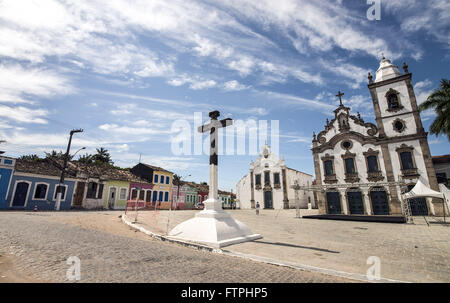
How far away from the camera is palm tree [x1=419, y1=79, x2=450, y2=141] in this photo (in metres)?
17.9

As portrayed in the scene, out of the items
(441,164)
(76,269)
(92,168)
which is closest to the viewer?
(76,269)

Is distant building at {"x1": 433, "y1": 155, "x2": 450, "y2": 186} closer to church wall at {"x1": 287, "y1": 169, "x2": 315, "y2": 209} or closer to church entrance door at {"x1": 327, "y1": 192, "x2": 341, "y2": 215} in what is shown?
church entrance door at {"x1": 327, "y1": 192, "x2": 341, "y2": 215}

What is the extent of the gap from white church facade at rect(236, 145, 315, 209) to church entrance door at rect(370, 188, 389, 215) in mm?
10392

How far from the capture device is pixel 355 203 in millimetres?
22016

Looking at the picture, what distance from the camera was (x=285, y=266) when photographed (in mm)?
4469

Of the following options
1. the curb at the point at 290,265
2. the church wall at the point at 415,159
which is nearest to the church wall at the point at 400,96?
the church wall at the point at 415,159

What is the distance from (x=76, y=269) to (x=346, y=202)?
967 inches

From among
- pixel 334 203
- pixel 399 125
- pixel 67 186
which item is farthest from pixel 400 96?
pixel 67 186

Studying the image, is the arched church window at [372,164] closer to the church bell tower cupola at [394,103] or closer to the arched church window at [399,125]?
the church bell tower cupola at [394,103]

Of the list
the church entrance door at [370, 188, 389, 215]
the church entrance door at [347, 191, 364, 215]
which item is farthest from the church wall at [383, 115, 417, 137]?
the church entrance door at [347, 191, 364, 215]

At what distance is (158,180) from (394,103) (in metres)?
31.5

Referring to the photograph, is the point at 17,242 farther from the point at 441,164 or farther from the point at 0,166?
the point at 441,164
